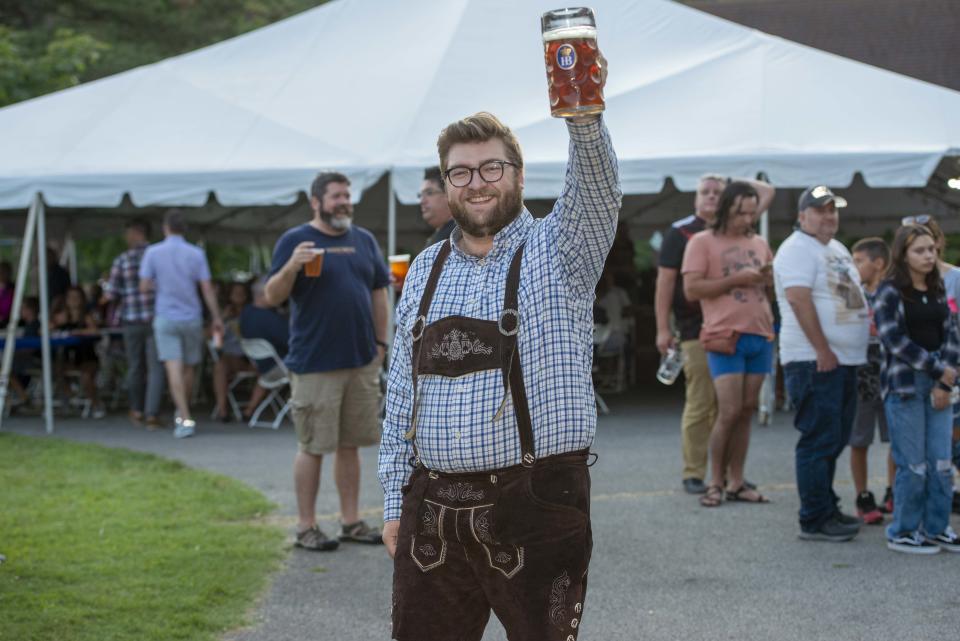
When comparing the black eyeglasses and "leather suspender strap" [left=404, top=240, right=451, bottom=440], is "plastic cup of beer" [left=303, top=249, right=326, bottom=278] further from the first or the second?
the black eyeglasses

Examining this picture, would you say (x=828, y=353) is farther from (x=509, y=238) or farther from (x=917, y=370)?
(x=509, y=238)

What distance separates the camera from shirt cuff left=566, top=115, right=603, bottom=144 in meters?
2.64

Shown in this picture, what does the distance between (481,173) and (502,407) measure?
584 millimetres

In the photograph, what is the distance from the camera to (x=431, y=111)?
12.3 meters

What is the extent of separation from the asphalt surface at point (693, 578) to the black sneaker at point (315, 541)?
0.21 ft

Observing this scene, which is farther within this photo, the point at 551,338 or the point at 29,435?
the point at 29,435

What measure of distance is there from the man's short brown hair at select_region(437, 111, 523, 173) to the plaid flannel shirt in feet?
30.0

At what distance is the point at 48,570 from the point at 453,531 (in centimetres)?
358

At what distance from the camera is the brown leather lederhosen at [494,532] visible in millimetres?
2861

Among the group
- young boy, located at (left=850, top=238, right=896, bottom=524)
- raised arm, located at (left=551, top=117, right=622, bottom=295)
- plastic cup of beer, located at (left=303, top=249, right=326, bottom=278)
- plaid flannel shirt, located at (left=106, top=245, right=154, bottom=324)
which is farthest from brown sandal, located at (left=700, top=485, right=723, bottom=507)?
plaid flannel shirt, located at (left=106, top=245, right=154, bottom=324)

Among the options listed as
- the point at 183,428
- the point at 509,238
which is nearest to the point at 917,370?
the point at 509,238

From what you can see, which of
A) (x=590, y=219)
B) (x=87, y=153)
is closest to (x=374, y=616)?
(x=590, y=219)

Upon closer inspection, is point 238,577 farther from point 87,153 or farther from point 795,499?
point 87,153

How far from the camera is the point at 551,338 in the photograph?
114 inches
